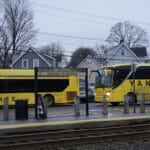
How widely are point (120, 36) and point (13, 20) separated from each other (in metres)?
31.9

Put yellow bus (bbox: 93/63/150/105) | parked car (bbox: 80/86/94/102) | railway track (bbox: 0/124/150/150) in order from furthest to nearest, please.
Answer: parked car (bbox: 80/86/94/102) < yellow bus (bbox: 93/63/150/105) < railway track (bbox: 0/124/150/150)

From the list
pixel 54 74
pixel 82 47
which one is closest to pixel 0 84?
pixel 54 74

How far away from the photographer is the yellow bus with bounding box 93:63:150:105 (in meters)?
18.9

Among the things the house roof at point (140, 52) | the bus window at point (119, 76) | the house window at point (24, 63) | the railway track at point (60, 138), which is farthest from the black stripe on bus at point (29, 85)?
the house roof at point (140, 52)

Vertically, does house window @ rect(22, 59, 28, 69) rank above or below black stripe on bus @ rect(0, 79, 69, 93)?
above

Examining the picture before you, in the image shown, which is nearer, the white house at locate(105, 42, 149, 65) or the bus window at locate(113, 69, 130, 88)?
the bus window at locate(113, 69, 130, 88)

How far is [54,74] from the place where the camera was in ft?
45.6

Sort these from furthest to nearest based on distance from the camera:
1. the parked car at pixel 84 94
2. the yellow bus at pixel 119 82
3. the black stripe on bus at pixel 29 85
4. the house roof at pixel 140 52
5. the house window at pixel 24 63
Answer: the house roof at pixel 140 52
the house window at pixel 24 63
the parked car at pixel 84 94
the yellow bus at pixel 119 82
the black stripe on bus at pixel 29 85

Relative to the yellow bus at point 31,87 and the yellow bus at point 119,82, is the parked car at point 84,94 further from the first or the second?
the yellow bus at point 119,82

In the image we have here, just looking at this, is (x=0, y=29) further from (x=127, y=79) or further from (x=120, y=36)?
(x=120, y=36)

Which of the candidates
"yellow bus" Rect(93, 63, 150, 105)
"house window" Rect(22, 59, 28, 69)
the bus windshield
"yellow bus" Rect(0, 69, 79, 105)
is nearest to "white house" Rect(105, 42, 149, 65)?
"house window" Rect(22, 59, 28, 69)

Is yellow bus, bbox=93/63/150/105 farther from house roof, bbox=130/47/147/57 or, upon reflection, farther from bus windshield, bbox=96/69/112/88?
house roof, bbox=130/47/147/57

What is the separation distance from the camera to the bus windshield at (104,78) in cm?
1902

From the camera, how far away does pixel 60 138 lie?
9.02 meters
